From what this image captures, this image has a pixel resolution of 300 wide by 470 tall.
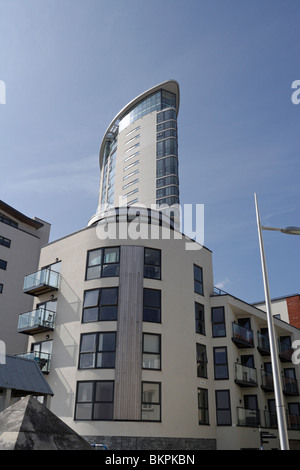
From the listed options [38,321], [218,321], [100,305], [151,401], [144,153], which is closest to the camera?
[151,401]

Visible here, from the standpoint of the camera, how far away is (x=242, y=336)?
2586 cm

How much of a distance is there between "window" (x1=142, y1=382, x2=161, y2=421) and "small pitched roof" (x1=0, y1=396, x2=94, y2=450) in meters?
15.0

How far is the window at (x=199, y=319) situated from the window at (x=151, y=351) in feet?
10.8

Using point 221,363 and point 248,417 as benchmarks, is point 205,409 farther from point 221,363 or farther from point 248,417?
point 248,417

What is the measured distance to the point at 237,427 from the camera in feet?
72.9

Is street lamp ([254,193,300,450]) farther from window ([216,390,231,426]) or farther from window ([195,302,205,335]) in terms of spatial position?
window ([216,390,231,426])

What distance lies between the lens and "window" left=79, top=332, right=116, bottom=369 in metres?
20.7

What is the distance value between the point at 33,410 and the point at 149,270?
17472 mm

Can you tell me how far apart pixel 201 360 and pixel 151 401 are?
171 inches

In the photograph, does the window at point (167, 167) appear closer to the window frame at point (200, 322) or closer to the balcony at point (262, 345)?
the balcony at point (262, 345)

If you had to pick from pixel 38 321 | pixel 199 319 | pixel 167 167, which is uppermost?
pixel 167 167

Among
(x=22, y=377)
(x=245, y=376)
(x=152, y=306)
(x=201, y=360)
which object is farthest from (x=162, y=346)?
(x=22, y=377)

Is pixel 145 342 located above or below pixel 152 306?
below

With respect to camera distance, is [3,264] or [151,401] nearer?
[151,401]
